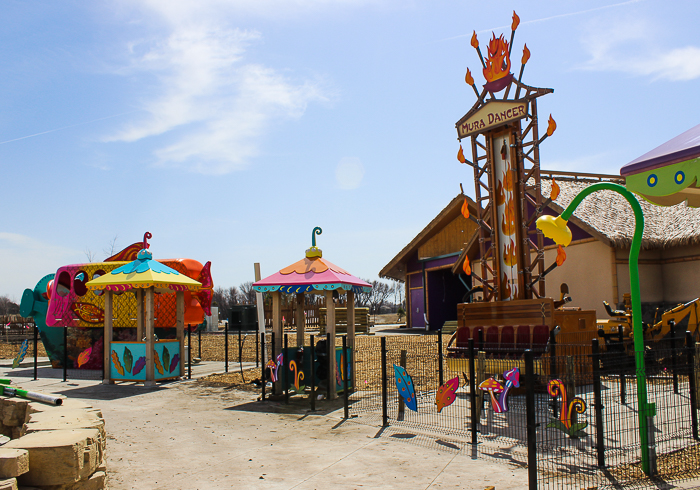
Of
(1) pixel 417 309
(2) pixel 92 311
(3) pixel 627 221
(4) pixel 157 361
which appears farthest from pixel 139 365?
(1) pixel 417 309

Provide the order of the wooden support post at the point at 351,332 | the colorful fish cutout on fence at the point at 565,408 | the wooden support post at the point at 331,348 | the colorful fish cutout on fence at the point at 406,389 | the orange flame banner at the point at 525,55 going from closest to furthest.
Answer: the colorful fish cutout on fence at the point at 565,408 → the colorful fish cutout on fence at the point at 406,389 → the wooden support post at the point at 331,348 → the wooden support post at the point at 351,332 → the orange flame banner at the point at 525,55

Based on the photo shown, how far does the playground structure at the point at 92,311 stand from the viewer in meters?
16.5

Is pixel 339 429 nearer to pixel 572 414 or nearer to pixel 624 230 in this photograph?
pixel 572 414

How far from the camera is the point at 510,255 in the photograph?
13.2 m

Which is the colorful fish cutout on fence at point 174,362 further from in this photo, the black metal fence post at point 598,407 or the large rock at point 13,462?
the black metal fence post at point 598,407

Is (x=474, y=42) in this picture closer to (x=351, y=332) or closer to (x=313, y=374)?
(x=351, y=332)

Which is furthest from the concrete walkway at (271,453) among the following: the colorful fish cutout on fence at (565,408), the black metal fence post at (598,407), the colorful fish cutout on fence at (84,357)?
the colorful fish cutout on fence at (84,357)

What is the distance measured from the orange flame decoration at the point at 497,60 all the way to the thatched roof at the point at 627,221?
683 centimetres

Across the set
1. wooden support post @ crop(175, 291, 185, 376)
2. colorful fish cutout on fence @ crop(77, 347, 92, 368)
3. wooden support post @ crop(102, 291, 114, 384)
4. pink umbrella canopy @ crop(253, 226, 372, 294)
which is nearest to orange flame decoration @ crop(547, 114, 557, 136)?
pink umbrella canopy @ crop(253, 226, 372, 294)

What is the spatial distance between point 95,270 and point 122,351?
4.27m

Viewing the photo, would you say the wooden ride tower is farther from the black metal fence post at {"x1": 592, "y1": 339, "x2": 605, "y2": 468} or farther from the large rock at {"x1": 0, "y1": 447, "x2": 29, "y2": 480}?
the large rock at {"x1": 0, "y1": 447, "x2": 29, "y2": 480}

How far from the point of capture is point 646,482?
5.41 m

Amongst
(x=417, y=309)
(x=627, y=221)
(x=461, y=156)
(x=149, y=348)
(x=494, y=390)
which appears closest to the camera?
(x=494, y=390)

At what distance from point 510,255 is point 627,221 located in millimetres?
8125
